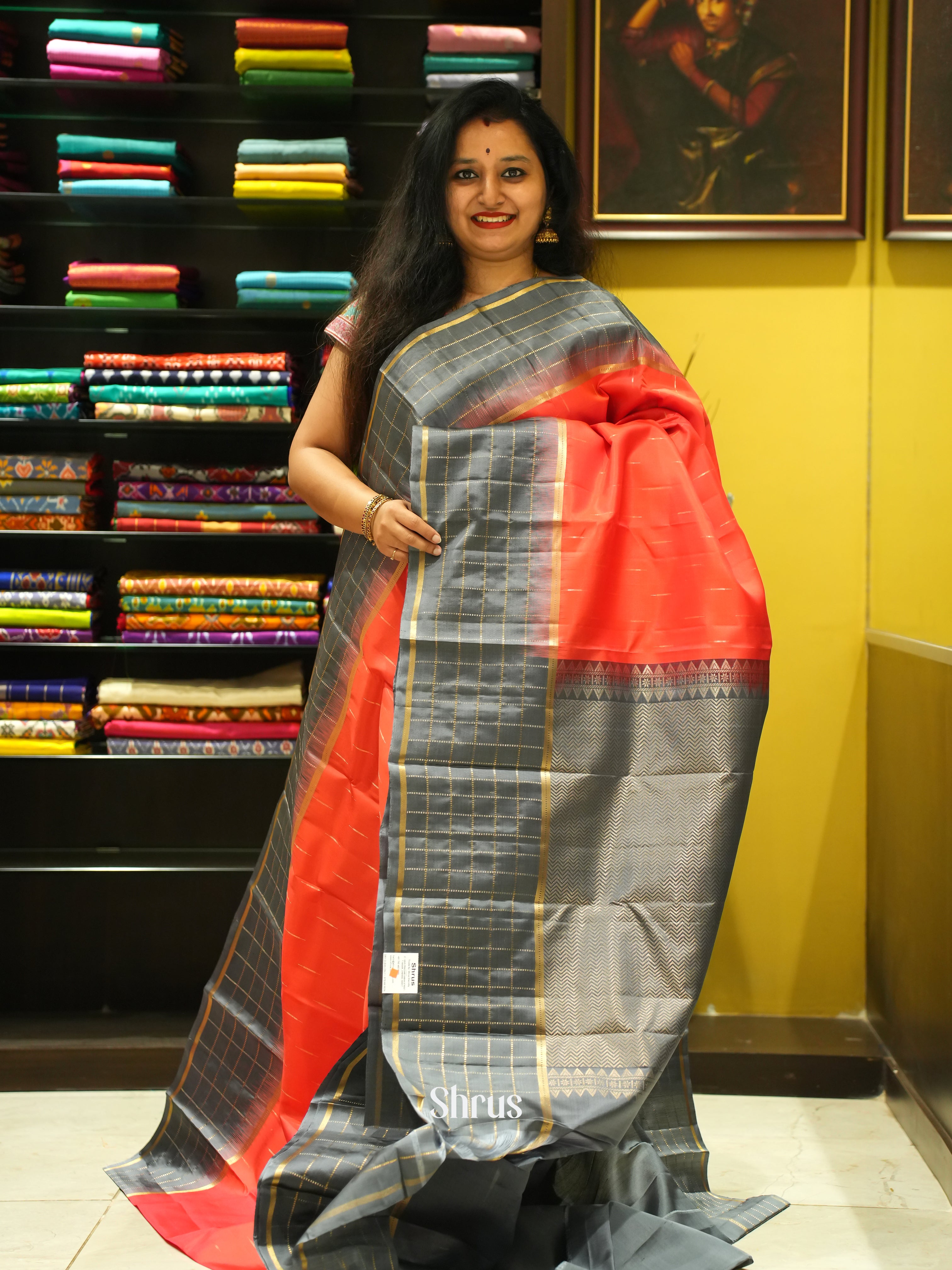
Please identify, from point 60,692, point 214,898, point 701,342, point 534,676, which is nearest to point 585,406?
point 534,676

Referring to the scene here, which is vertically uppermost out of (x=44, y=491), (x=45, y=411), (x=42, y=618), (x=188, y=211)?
(x=188, y=211)

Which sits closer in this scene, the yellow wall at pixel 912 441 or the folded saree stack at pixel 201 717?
the yellow wall at pixel 912 441

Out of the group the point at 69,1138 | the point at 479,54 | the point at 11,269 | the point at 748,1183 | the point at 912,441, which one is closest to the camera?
the point at 748,1183

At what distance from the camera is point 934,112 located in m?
2.44

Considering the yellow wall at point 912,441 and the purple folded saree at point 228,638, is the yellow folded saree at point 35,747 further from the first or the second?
the yellow wall at point 912,441

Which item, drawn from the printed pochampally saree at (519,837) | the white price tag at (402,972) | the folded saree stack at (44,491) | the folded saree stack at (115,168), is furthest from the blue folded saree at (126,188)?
the white price tag at (402,972)

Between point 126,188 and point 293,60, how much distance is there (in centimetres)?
44

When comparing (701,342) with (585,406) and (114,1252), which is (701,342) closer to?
(585,406)

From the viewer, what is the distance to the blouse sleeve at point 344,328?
6.30ft

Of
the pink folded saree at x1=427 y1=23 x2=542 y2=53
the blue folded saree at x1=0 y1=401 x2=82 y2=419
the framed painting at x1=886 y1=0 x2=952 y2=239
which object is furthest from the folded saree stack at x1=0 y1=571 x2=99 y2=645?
the framed painting at x1=886 y1=0 x2=952 y2=239

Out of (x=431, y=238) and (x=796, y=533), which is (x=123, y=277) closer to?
(x=431, y=238)

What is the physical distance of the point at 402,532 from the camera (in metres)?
1.69

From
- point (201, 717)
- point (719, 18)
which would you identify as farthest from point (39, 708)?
point (719, 18)

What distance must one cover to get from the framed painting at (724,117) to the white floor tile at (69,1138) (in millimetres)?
2085
